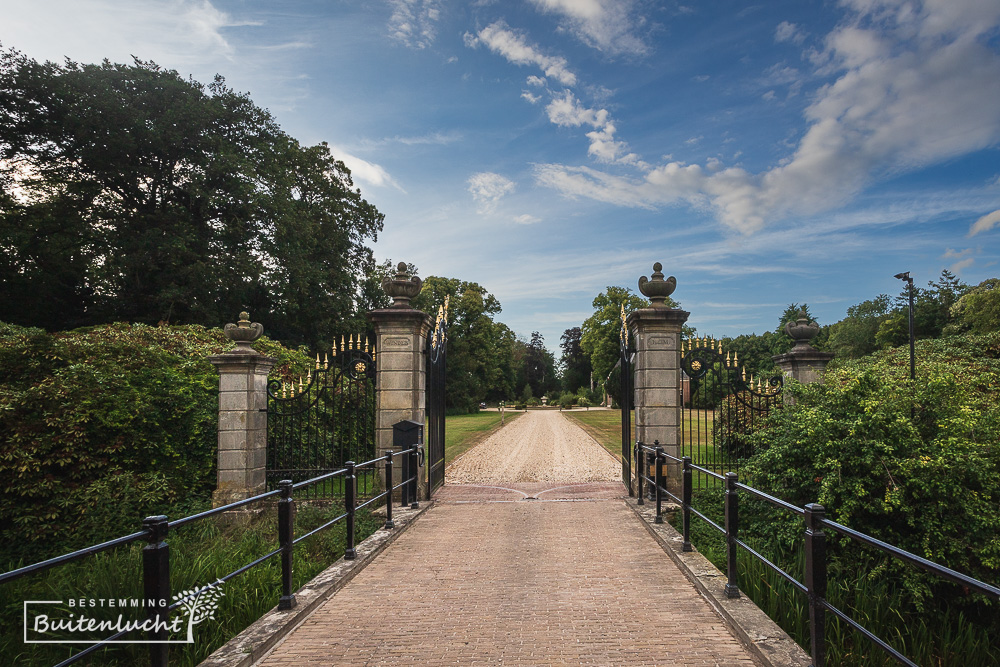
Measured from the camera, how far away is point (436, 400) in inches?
399

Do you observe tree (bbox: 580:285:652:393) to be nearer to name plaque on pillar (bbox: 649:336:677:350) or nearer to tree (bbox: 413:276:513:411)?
tree (bbox: 413:276:513:411)

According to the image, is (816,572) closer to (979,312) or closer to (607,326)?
(979,312)

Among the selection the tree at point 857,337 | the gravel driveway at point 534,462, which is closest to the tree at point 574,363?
the tree at point 857,337

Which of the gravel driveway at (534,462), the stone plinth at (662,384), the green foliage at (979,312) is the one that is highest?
the green foliage at (979,312)

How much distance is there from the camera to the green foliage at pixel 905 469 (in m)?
5.26

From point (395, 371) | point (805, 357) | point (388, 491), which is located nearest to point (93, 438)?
point (395, 371)

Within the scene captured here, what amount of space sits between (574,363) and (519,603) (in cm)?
8024

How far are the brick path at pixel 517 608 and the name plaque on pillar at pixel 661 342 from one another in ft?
9.64

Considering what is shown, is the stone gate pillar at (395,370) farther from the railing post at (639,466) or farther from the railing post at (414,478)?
the railing post at (639,466)

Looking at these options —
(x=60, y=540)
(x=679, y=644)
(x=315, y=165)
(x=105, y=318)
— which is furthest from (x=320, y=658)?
(x=315, y=165)

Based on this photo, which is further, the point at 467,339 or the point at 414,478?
the point at 467,339

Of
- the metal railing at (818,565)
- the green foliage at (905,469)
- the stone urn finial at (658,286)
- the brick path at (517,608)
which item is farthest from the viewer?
the stone urn finial at (658,286)

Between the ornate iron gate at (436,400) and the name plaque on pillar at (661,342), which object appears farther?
the ornate iron gate at (436,400)

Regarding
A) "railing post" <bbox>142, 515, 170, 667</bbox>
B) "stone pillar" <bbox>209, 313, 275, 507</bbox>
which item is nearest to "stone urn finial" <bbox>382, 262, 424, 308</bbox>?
"stone pillar" <bbox>209, 313, 275, 507</bbox>
